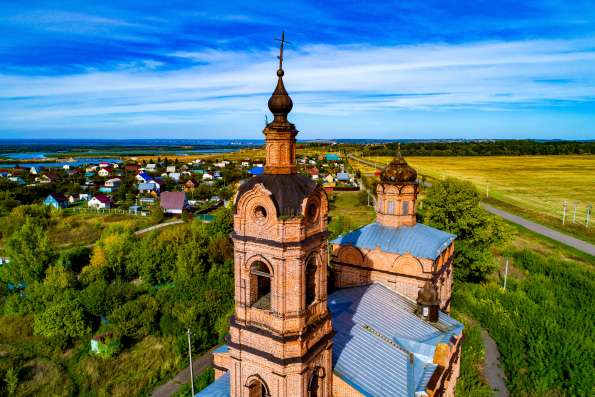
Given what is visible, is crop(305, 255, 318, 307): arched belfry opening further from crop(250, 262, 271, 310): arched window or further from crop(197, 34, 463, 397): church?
crop(250, 262, 271, 310): arched window

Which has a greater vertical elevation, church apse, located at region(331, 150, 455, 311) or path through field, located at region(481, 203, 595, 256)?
church apse, located at region(331, 150, 455, 311)

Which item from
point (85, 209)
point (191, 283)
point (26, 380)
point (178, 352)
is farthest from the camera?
point (85, 209)

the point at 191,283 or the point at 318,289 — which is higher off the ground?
the point at 318,289

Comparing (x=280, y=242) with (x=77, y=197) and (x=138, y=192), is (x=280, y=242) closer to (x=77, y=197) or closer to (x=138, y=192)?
(x=77, y=197)

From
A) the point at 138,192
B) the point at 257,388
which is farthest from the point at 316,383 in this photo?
the point at 138,192

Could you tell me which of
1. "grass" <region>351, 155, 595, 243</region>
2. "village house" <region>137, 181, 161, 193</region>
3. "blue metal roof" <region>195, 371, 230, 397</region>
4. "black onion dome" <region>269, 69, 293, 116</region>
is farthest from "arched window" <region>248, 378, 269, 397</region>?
"village house" <region>137, 181, 161, 193</region>

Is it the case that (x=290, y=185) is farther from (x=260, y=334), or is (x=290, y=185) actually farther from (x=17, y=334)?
(x=17, y=334)

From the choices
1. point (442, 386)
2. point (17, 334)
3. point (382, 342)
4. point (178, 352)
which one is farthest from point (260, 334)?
point (17, 334)
